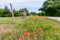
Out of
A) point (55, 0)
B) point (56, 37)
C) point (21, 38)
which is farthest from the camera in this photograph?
point (55, 0)

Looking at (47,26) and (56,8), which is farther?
(56,8)

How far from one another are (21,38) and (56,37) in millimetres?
1518

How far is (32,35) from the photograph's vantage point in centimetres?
532

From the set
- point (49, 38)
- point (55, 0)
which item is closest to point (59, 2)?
point (55, 0)

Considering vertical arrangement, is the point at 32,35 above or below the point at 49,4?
above

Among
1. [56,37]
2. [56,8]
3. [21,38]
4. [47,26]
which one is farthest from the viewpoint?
[56,8]

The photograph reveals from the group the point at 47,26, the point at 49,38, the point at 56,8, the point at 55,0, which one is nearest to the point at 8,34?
the point at 49,38

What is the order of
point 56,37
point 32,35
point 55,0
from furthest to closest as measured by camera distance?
point 55,0, point 56,37, point 32,35

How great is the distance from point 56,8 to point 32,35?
934 inches

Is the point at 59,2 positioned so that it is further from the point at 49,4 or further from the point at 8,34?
the point at 8,34

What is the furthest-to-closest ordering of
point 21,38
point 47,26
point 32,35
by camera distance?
point 47,26 → point 32,35 → point 21,38

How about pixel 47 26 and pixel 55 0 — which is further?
pixel 55 0

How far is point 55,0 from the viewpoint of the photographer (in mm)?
31391

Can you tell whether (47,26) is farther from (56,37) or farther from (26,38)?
(26,38)
